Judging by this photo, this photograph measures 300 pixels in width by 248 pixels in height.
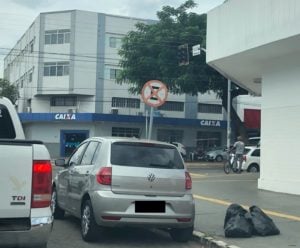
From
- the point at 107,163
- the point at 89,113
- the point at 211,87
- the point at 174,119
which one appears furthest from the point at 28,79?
the point at 107,163

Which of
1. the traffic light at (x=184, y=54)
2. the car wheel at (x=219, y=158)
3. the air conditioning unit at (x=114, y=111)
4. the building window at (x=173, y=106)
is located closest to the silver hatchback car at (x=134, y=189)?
the traffic light at (x=184, y=54)

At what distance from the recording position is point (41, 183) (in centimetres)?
536

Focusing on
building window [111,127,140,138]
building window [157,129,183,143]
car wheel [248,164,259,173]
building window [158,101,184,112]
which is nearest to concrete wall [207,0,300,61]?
car wheel [248,164,259,173]

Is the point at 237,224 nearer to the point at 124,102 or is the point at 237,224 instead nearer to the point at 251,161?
the point at 251,161

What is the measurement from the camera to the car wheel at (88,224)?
847cm

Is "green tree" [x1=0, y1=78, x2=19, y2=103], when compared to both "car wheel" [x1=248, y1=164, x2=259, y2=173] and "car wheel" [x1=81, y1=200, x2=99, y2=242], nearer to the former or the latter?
"car wheel" [x1=248, y1=164, x2=259, y2=173]

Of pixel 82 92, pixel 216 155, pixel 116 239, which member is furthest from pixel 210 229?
pixel 82 92

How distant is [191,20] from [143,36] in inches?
141

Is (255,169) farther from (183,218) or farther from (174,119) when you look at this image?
(174,119)

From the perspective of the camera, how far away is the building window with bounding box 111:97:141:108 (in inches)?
2029

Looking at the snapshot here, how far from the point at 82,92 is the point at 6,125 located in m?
43.4

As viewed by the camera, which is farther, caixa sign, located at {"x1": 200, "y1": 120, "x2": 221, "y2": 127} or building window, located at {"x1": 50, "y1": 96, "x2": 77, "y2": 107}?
caixa sign, located at {"x1": 200, "y1": 120, "x2": 221, "y2": 127}

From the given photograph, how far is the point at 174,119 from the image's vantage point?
5141cm

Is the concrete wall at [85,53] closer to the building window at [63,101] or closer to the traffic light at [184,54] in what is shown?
the building window at [63,101]
